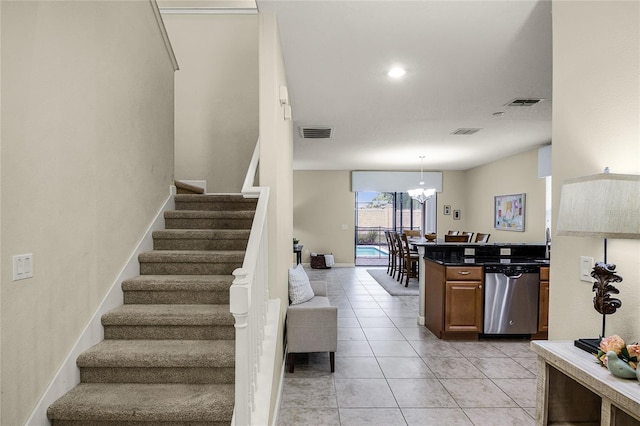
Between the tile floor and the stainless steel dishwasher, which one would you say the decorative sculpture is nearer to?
the tile floor

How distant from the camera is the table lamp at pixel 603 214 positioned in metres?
1.37

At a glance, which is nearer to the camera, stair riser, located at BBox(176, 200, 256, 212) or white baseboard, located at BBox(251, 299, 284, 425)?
white baseboard, located at BBox(251, 299, 284, 425)

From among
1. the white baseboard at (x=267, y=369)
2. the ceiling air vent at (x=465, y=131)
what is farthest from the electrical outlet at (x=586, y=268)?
the ceiling air vent at (x=465, y=131)

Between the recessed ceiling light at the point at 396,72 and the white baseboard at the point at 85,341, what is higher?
the recessed ceiling light at the point at 396,72

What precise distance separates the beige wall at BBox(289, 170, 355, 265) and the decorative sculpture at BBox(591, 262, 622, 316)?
336 inches

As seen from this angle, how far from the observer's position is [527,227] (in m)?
7.00

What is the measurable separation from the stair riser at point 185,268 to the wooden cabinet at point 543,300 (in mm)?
3550

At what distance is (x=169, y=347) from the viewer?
2193mm

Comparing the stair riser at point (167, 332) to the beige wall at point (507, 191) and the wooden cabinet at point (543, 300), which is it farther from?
the beige wall at point (507, 191)

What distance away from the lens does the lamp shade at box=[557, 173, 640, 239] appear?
1.37 m

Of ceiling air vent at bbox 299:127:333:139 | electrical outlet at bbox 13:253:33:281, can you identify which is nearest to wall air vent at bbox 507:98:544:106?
ceiling air vent at bbox 299:127:333:139

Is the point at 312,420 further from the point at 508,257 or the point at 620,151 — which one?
the point at 508,257

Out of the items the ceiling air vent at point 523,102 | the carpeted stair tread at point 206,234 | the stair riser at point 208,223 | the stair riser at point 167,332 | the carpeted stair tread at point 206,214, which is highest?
the ceiling air vent at point 523,102

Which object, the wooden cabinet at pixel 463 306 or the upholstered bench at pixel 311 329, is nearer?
the upholstered bench at pixel 311 329
